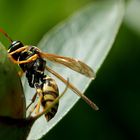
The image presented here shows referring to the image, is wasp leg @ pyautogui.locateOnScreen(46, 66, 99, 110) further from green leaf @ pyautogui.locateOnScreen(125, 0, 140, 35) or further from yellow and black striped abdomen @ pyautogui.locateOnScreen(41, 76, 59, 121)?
green leaf @ pyautogui.locateOnScreen(125, 0, 140, 35)

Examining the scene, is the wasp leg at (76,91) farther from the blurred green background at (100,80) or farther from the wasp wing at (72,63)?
the blurred green background at (100,80)

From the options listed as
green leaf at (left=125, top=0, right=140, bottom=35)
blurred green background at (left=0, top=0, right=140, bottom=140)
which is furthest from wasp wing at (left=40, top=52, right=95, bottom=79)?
green leaf at (left=125, top=0, right=140, bottom=35)

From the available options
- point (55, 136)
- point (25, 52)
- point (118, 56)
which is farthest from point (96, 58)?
point (118, 56)

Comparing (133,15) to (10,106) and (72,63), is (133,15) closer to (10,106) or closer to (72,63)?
(72,63)

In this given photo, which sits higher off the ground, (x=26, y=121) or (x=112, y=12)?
(x=26, y=121)

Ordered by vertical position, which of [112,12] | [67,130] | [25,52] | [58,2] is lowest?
[67,130]

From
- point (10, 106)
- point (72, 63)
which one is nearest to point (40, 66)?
point (72, 63)

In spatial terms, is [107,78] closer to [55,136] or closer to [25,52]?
[55,136]
